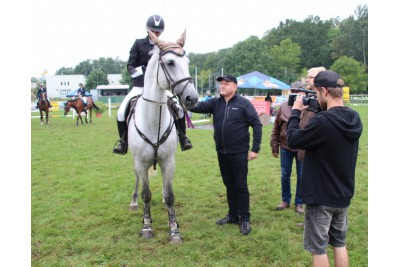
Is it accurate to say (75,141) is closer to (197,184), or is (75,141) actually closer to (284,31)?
(197,184)

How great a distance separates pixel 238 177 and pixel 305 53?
84032mm

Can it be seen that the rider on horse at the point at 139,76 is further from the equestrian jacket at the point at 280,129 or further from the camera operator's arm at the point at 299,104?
the camera operator's arm at the point at 299,104

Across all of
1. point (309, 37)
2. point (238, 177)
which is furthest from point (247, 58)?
point (238, 177)

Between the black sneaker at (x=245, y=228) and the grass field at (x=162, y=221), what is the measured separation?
109mm

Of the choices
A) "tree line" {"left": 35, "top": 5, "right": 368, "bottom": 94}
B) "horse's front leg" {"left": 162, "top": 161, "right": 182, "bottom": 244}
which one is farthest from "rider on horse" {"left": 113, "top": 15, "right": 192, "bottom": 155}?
"tree line" {"left": 35, "top": 5, "right": 368, "bottom": 94}

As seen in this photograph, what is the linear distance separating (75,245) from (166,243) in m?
1.33

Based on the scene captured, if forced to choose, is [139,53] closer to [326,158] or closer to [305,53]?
[326,158]

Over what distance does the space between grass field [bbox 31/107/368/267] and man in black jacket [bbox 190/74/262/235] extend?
57 cm

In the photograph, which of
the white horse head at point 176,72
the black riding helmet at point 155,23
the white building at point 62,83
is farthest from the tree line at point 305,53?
the white horse head at point 176,72

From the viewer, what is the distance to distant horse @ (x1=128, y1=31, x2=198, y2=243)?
404 cm

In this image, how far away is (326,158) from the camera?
116 inches

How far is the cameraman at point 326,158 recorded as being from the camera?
2855 millimetres

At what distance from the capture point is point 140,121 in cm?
480

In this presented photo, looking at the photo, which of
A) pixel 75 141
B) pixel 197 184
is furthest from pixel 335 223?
pixel 75 141
